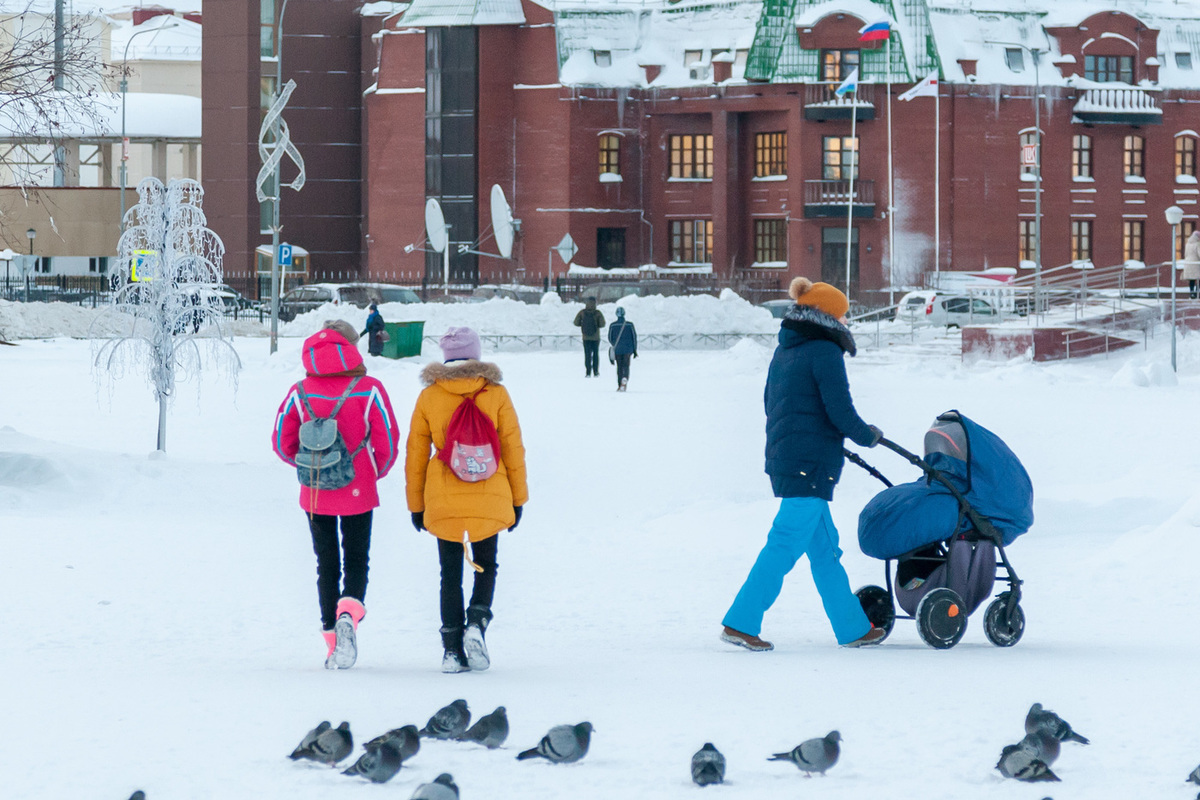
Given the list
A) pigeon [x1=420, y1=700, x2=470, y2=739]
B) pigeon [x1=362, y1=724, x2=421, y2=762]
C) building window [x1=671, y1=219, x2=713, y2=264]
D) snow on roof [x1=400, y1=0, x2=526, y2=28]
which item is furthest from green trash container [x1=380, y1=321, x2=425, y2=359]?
pigeon [x1=362, y1=724, x2=421, y2=762]

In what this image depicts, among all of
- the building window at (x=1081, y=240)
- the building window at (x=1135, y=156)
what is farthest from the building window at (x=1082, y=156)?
the building window at (x=1081, y=240)

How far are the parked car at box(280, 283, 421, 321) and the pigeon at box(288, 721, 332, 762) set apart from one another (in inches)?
1723

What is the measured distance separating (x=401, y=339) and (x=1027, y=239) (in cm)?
2715

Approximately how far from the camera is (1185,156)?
54.6m

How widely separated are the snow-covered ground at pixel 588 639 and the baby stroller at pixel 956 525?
210 millimetres

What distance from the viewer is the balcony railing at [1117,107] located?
52.9 meters

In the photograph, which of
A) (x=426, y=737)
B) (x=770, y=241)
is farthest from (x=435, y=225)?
(x=426, y=737)

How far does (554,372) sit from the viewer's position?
31047mm

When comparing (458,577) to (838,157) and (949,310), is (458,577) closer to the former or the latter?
(949,310)

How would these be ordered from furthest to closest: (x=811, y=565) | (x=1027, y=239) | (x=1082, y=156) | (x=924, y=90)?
(x=1082, y=156) < (x=1027, y=239) < (x=924, y=90) < (x=811, y=565)

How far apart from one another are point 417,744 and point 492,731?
1.43ft

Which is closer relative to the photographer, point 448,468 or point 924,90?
point 448,468

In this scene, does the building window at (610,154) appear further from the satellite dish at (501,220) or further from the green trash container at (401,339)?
the green trash container at (401,339)

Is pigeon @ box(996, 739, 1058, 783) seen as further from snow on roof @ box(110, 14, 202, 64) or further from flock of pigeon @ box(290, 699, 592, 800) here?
snow on roof @ box(110, 14, 202, 64)
